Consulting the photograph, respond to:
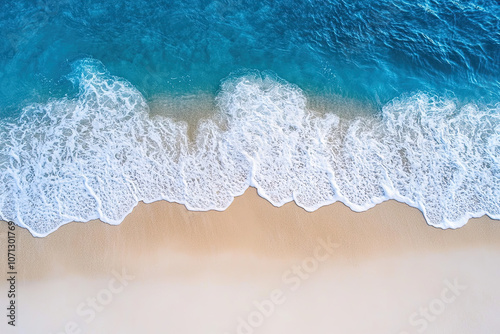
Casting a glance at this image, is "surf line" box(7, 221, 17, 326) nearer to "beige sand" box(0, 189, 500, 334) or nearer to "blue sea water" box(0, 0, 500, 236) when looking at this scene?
"beige sand" box(0, 189, 500, 334)

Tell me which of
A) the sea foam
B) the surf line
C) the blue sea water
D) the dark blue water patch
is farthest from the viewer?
the dark blue water patch

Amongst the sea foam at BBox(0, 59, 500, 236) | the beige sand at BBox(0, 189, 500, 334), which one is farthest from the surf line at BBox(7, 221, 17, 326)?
the sea foam at BBox(0, 59, 500, 236)

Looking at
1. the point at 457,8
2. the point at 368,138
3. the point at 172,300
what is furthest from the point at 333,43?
the point at 172,300

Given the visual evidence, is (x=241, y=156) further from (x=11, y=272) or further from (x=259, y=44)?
(x=11, y=272)

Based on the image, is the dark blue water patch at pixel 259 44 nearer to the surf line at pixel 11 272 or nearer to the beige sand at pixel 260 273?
the surf line at pixel 11 272

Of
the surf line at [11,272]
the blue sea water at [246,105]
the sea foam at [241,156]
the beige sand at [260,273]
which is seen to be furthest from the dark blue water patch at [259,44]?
the beige sand at [260,273]

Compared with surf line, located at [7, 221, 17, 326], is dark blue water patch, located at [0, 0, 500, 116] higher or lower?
higher

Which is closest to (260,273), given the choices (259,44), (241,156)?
(241,156)
